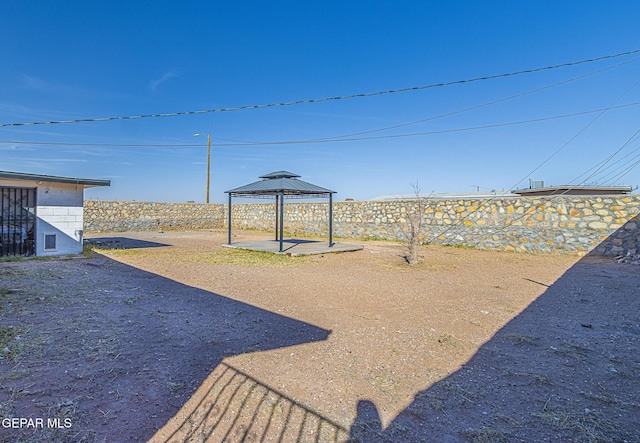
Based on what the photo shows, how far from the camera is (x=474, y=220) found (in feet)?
39.3

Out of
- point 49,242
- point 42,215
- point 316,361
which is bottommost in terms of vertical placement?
point 316,361

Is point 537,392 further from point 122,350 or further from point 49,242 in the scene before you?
point 49,242

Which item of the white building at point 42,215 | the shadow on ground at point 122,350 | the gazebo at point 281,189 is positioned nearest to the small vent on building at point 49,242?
the white building at point 42,215

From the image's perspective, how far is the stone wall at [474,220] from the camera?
9.41m

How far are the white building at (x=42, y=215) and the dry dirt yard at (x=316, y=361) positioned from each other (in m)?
3.47

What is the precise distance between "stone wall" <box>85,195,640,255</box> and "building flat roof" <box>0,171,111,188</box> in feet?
32.3

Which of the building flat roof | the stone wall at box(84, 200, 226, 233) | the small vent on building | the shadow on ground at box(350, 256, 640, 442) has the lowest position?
the shadow on ground at box(350, 256, 640, 442)

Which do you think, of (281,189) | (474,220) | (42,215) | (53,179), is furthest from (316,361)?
(474,220)

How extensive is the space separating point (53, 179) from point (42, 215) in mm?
1034

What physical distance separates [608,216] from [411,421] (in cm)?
1047

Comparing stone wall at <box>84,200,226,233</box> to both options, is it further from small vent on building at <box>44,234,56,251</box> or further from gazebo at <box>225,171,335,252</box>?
gazebo at <box>225,171,335,252</box>

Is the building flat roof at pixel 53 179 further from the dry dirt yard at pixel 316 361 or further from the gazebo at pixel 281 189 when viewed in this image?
the gazebo at pixel 281 189

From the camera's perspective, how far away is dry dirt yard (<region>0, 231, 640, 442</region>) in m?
2.17

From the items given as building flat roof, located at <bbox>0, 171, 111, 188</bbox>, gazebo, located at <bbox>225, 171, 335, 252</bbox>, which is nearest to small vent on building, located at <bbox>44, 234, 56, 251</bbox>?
building flat roof, located at <bbox>0, 171, 111, 188</bbox>
